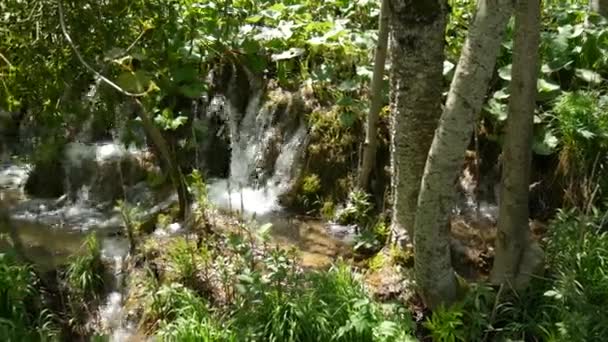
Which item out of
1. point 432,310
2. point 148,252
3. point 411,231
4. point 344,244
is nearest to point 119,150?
point 148,252

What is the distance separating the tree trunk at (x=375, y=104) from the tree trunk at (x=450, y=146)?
1.47 metres

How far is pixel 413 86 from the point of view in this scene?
14.1ft

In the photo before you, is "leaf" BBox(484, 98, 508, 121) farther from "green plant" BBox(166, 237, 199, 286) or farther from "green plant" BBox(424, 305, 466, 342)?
"green plant" BBox(166, 237, 199, 286)

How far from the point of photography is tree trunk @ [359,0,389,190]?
5.04m

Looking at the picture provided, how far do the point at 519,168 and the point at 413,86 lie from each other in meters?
0.81

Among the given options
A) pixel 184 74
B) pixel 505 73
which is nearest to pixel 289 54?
pixel 184 74

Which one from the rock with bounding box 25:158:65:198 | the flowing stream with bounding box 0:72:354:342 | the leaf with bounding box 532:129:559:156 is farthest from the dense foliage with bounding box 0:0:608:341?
the rock with bounding box 25:158:65:198

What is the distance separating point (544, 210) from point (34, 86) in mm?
3831

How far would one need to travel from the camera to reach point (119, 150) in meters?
7.11

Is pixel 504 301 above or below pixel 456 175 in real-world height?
below

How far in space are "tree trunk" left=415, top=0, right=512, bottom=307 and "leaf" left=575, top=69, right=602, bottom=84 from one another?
2294 millimetres

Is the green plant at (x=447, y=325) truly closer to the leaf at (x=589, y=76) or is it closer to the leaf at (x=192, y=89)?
the leaf at (x=589, y=76)

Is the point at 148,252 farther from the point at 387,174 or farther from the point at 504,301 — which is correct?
the point at 504,301

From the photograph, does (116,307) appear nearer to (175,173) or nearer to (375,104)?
(175,173)
